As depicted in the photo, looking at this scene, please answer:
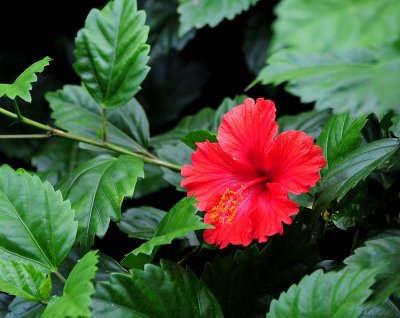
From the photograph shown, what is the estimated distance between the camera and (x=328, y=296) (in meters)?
0.73

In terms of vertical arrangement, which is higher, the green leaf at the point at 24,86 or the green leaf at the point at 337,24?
the green leaf at the point at 337,24

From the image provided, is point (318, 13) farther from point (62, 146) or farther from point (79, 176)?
point (62, 146)

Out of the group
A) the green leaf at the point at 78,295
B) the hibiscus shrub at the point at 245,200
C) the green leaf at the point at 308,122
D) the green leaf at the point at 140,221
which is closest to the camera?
the hibiscus shrub at the point at 245,200

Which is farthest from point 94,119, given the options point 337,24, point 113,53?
point 337,24

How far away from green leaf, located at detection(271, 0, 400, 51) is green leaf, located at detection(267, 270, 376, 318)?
0.98ft

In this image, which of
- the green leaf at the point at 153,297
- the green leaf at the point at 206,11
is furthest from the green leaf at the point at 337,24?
the green leaf at the point at 206,11

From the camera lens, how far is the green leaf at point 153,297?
2.65 feet

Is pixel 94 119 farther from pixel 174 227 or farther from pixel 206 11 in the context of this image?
pixel 174 227

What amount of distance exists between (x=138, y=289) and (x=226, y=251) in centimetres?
20

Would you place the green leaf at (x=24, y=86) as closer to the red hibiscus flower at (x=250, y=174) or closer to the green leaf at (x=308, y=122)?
the red hibiscus flower at (x=250, y=174)

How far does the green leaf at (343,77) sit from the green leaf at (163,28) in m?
0.94

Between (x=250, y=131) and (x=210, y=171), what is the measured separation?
87mm

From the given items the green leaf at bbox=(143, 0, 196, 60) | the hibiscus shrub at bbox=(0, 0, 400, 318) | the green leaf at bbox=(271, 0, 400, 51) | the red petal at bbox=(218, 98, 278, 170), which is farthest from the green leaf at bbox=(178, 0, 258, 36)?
the green leaf at bbox=(271, 0, 400, 51)

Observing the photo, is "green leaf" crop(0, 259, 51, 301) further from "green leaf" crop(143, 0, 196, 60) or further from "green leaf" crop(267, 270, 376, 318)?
"green leaf" crop(143, 0, 196, 60)
